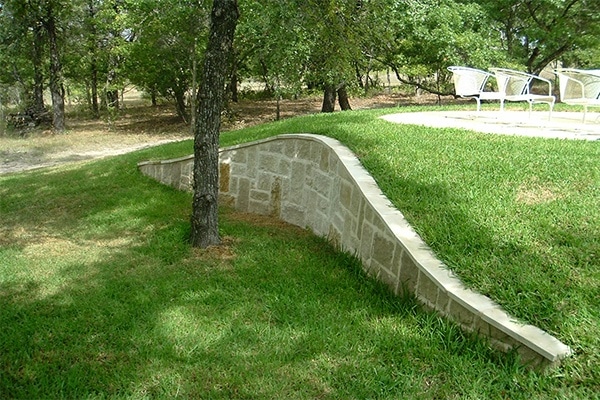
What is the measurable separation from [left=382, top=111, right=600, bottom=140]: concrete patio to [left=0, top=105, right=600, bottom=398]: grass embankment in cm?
101

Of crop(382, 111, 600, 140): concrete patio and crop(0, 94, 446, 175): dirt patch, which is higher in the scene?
crop(382, 111, 600, 140): concrete patio

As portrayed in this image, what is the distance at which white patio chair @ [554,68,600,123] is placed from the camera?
5.51 meters

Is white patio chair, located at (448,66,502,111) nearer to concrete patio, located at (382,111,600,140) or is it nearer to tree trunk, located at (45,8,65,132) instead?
concrete patio, located at (382,111,600,140)

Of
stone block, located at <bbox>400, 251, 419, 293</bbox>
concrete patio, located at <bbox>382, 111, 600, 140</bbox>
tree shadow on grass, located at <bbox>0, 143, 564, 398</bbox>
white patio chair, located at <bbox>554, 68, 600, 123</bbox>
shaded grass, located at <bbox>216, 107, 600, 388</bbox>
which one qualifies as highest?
white patio chair, located at <bbox>554, 68, 600, 123</bbox>

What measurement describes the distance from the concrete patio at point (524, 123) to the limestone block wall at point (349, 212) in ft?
6.33

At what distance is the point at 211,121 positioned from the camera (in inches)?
171

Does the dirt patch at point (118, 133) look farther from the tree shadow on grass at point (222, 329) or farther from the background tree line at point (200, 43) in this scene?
the tree shadow on grass at point (222, 329)

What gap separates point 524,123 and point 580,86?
2.99 ft

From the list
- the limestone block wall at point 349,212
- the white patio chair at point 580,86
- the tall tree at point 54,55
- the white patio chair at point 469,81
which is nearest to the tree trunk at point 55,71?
the tall tree at point 54,55

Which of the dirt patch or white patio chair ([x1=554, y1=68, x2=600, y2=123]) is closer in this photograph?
white patio chair ([x1=554, y1=68, x2=600, y2=123])

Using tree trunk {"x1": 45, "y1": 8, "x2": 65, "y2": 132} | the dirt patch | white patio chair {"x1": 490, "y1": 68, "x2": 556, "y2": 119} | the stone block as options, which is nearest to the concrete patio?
white patio chair {"x1": 490, "y1": 68, "x2": 556, "y2": 119}

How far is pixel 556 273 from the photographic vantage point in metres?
2.48

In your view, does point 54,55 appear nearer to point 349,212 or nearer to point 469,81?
point 469,81

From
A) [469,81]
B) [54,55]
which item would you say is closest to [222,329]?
[469,81]
